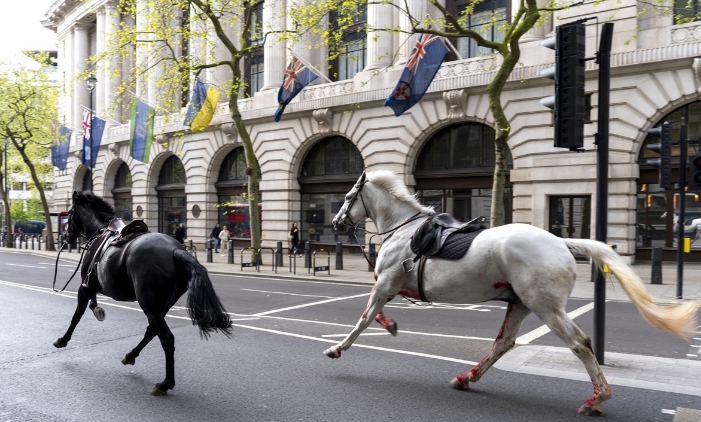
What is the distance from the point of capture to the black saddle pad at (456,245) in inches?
217

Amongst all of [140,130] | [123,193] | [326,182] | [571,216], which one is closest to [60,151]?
[123,193]

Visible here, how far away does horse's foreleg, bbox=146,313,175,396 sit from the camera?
5621 millimetres

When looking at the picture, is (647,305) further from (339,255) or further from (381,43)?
(381,43)

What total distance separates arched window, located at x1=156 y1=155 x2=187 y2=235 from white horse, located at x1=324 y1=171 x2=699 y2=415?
34039 mm

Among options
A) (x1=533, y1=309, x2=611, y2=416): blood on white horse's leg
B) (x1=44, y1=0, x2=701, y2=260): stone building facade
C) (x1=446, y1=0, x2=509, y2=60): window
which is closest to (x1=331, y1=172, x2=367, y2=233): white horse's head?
(x1=533, y1=309, x2=611, y2=416): blood on white horse's leg

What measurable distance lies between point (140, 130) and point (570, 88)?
1169 inches

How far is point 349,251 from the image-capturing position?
2966 centimetres

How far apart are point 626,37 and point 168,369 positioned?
2108 cm

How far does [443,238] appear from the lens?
5.71 m

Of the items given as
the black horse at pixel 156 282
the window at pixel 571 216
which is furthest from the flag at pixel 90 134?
the black horse at pixel 156 282

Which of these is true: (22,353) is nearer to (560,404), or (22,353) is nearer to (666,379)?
(560,404)

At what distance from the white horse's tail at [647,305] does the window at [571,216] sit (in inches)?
702

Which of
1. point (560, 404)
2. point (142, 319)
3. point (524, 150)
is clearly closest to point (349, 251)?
point (524, 150)

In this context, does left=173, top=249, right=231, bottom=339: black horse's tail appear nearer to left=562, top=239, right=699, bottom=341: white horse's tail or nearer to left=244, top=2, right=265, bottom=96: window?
left=562, top=239, right=699, bottom=341: white horse's tail
